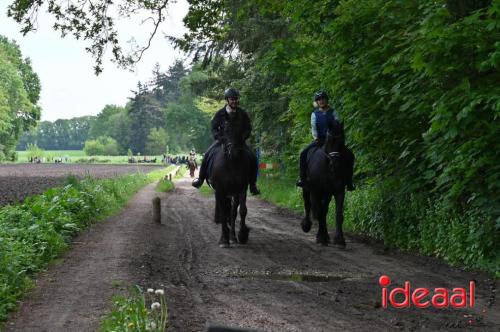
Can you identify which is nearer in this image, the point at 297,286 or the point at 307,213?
the point at 297,286

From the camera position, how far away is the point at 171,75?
152 m

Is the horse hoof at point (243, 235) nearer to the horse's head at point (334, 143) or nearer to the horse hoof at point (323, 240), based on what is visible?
the horse hoof at point (323, 240)

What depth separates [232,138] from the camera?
13898mm

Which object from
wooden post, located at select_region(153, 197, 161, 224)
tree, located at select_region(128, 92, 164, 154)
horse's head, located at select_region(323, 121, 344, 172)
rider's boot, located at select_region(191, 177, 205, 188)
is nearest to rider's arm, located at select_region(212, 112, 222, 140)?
rider's boot, located at select_region(191, 177, 205, 188)

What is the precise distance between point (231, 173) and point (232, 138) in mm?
722

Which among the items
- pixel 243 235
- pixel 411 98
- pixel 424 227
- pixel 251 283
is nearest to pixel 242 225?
pixel 243 235

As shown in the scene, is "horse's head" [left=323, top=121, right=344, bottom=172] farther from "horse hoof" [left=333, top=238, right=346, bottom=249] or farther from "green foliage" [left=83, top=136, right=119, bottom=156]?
"green foliage" [left=83, top=136, right=119, bottom=156]

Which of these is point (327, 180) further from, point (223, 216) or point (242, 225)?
point (223, 216)

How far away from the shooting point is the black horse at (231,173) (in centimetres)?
1389

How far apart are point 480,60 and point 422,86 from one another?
2100 millimetres

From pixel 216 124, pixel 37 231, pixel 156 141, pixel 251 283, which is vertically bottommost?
pixel 251 283

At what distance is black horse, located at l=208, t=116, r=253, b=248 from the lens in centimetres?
1389

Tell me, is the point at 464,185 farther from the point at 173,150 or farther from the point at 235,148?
the point at 173,150

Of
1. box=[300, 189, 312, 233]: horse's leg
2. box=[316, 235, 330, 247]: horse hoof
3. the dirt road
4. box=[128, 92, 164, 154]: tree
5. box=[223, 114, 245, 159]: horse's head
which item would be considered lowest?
the dirt road
